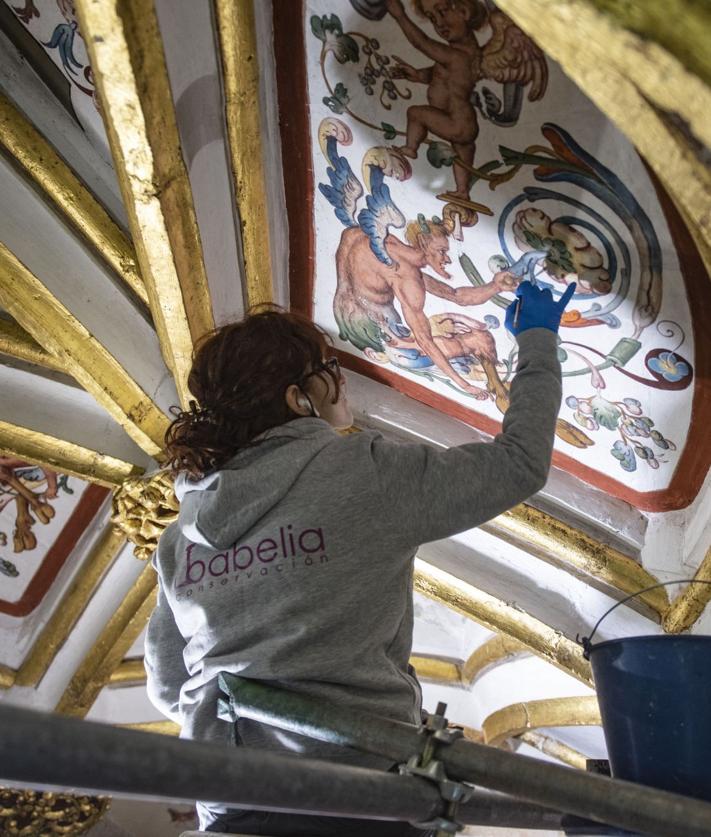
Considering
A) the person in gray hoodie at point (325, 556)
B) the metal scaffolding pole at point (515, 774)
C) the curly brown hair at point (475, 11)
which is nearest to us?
the metal scaffolding pole at point (515, 774)

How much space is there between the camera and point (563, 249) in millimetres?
1851

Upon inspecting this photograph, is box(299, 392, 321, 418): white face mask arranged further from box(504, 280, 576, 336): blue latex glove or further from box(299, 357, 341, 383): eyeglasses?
box(504, 280, 576, 336): blue latex glove

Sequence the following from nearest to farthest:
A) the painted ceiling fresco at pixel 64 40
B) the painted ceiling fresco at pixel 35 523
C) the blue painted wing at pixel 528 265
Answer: the blue painted wing at pixel 528 265 < the painted ceiling fresco at pixel 64 40 < the painted ceiling fresco at pixel 35 523

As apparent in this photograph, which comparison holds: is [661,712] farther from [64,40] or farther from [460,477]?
[64,40]

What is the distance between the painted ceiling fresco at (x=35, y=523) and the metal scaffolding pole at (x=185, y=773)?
2813mm

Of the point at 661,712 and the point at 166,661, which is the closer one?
the point at 661,712

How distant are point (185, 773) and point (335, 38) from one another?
1395 millimetres

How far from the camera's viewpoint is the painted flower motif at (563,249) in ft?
5.95

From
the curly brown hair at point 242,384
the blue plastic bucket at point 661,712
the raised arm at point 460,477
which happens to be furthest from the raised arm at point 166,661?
the blue plastic bucket at point 661,712

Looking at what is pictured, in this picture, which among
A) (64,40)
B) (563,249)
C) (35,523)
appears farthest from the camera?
(35,523)

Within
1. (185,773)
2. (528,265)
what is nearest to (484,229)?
(528,265)

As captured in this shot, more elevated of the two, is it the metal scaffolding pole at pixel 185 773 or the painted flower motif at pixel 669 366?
the painted flower motif at pixel 669 366

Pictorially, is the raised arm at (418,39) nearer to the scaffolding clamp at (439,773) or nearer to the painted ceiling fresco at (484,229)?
the painted ceiling fresco at (484,229)

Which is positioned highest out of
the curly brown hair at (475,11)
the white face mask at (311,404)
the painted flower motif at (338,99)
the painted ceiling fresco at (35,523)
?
the curly brown hair at (475,11)
